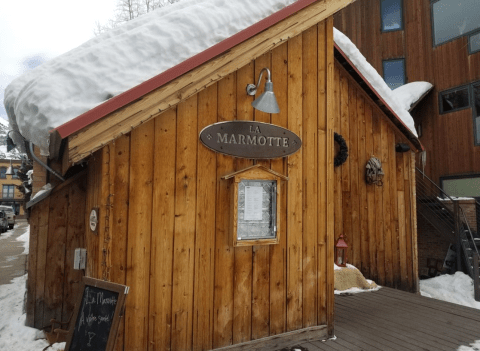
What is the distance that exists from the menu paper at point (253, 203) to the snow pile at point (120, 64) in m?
1.70

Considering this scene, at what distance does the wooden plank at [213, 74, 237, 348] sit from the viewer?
13.1ft

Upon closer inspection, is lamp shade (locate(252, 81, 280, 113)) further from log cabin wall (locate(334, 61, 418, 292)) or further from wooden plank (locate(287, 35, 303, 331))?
log cabin wall (locate(334, 61, 418, 292))

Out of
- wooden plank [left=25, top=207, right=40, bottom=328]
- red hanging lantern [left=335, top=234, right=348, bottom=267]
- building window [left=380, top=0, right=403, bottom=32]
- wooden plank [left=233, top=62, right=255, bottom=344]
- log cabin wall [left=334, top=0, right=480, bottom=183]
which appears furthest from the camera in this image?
building window [left=380, top=0, right=403, bottom=32]

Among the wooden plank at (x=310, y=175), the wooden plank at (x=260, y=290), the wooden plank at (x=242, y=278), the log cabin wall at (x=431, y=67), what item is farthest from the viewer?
the log cabin wall at (x=431, y=67)

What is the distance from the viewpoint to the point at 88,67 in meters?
4.14

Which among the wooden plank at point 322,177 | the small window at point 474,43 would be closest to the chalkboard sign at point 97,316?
the wooden plank at point 322,177

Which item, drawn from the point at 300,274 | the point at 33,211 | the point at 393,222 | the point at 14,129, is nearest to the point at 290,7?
the point at 300,274

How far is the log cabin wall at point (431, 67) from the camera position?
467 inches

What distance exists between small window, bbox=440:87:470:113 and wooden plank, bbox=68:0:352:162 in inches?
369

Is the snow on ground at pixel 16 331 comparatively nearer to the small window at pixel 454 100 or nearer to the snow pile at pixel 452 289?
the snow pile at pixel 452 289

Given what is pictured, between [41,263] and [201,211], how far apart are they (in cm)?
287

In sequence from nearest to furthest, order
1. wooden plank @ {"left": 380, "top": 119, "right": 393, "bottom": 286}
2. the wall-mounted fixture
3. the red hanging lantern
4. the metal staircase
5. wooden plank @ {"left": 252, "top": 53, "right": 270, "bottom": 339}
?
wooden plank @ {"left": 252, "top": 53, "right": 270, "bottom": 339}, the red hanging lantern, wooden plank @ {"left": 380, "top": 119, "right": 393, "bottom": 286}, the wall-mounted fixture, the metal staircase

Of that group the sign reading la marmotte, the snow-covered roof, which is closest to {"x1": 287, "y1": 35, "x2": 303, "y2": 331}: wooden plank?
the sign reading la marmotte

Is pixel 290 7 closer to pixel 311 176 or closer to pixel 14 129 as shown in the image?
pixel 311 176
